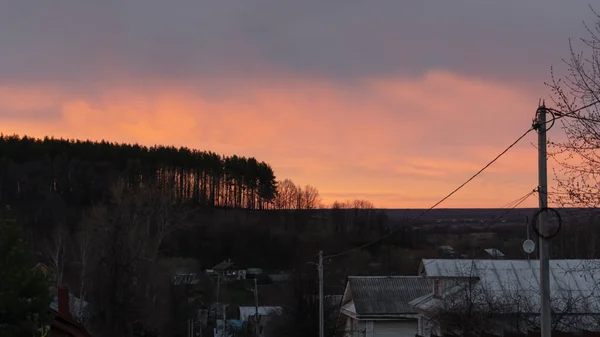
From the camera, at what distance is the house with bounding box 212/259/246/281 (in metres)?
82.0

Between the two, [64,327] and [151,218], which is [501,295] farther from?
[151,218]

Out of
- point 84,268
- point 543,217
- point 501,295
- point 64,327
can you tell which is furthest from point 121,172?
point 543,217

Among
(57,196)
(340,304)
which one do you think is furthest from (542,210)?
(57,196)

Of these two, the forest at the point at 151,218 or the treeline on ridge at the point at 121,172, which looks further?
the treeline on ridge at the point at 121,172

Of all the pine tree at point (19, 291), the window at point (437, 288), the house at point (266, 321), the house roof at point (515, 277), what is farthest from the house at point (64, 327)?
the house at point (266, 321)

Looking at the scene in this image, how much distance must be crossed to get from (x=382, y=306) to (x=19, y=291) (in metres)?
26.5

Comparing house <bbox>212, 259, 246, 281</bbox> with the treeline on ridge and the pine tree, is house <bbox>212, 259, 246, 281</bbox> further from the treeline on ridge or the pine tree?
the pine tree

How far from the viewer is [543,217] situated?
382 inches

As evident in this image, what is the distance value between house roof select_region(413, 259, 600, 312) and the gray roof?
6.04m

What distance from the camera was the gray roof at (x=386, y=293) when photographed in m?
38.6

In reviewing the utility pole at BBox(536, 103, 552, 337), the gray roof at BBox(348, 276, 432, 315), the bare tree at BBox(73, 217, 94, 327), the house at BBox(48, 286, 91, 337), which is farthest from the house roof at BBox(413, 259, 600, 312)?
the bare tree at BBox(73, 217, 94, 327)

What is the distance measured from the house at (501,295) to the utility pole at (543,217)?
14.7 m

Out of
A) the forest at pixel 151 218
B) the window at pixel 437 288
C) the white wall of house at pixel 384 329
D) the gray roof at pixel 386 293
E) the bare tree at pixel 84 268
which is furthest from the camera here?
the forest at pixel 151 218

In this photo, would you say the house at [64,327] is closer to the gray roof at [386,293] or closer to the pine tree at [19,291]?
the pine tree at [19,291]
